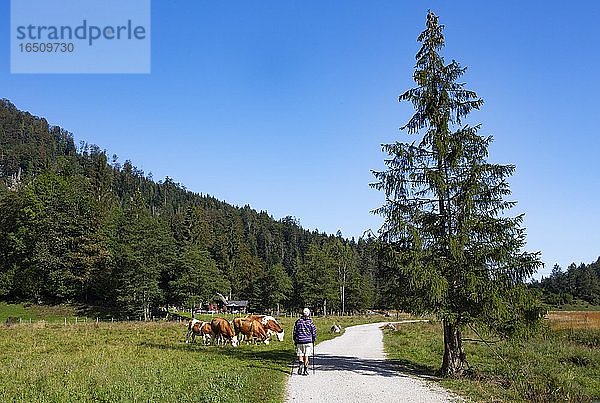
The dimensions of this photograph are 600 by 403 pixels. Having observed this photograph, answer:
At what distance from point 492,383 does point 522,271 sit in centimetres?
330

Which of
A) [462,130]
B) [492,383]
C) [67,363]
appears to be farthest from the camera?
[67,363]

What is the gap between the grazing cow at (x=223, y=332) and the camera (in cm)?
2781

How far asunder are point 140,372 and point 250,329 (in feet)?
44.3

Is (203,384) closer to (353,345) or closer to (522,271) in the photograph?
(522,271)

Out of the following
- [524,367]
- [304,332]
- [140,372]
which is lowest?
[524,367]

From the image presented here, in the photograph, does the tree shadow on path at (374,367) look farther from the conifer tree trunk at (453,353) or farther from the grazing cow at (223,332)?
the grazing cow at (223,332)

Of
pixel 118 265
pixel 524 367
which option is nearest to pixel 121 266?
pixel 118 265

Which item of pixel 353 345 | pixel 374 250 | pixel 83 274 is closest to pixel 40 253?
pixel 83 274

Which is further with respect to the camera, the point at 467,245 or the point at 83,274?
the point at 83,274

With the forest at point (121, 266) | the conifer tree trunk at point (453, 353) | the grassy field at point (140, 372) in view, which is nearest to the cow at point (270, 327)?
the grassy field at point (140, 372)

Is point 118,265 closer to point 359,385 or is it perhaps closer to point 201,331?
point 201,331

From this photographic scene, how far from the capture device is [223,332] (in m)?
28.1

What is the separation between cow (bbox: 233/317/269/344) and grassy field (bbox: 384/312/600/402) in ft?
21.7

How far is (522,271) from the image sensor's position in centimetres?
1584
